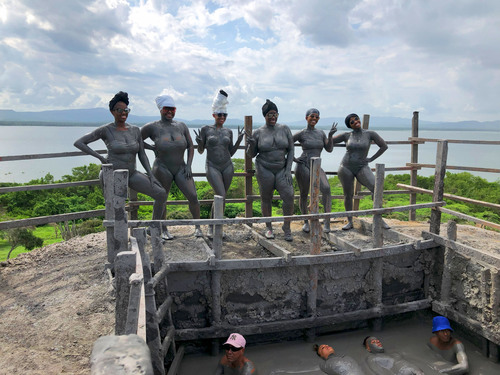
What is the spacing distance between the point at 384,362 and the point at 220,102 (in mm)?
4058

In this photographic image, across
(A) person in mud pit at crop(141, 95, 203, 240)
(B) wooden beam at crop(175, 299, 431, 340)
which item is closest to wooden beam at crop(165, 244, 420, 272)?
(B) wooden beam at crop(175, 299, 431, 340)

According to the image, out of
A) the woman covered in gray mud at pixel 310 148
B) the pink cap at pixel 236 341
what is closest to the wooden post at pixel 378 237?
the woman covered in gray mud at pixel 310 148

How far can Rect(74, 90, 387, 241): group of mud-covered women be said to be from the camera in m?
4.96

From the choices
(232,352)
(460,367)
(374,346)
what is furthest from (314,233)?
(460,367)

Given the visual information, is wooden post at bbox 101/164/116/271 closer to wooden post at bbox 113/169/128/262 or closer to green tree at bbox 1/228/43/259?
wooden post at bbox 113/169/128/262

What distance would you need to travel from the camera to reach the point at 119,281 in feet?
7.23

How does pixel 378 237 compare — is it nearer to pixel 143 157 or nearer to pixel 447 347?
pixel 447 347

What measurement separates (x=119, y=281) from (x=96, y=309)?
1.72m

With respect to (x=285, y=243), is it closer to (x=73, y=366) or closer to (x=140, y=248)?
(x=140, y=248)

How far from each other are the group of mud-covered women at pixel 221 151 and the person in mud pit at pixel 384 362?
186 centimetres

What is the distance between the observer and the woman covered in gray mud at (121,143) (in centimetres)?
482

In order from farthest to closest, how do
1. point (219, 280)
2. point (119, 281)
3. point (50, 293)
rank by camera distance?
point (219, 280)
point (50, 293)
point (119, 281)

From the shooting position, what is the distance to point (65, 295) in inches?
158

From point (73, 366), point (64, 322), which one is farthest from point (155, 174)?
point (73, 366)
